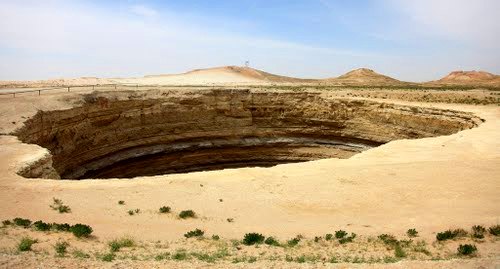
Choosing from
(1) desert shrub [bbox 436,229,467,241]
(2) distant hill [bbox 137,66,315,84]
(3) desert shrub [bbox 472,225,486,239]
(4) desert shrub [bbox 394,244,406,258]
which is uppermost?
(2) distant hill [bbox 137,66,315,84]

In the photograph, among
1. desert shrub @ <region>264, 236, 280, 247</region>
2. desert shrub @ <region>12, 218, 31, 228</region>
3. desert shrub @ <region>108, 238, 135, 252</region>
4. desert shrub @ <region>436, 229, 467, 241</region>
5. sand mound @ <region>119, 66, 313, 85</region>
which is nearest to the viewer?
desert shrub @ <region>108, 238, 135, 252</region>

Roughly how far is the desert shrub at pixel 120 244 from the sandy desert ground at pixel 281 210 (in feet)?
0.55

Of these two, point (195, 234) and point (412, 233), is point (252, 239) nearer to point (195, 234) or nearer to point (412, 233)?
point (195, 234)

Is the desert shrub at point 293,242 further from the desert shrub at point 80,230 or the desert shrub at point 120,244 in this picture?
the desert shrub at point 80,230

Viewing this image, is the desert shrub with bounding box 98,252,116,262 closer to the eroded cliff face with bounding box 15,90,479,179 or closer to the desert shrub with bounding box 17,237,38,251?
the desert shrub with bounding box 17,237,38,251

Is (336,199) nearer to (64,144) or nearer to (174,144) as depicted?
(64,144)

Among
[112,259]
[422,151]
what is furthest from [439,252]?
[422,151]

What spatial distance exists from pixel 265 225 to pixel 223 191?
3.28 metres

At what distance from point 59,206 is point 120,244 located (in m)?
4.04

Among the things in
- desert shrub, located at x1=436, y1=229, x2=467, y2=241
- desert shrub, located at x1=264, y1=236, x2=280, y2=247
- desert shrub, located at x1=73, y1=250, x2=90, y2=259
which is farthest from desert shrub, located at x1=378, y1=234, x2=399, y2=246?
desert shrub, located at x1=73, y1=250, x2=90, y2=259

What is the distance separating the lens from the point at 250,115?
125 ft

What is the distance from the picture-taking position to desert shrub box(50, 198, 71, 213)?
1330cm

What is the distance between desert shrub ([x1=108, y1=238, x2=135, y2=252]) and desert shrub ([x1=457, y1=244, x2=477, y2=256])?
754 centimetres

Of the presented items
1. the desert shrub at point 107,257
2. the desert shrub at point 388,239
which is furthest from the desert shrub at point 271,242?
the desert shrub at point 107,257
